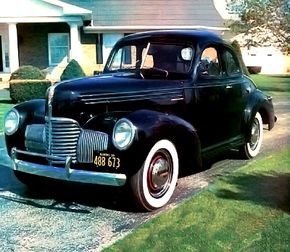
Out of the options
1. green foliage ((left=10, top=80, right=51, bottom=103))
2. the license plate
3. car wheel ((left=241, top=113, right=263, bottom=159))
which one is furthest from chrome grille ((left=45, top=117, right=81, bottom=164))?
green foliage ((left=10, top=80, right=51, bottom=103))

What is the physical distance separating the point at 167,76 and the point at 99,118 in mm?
1225

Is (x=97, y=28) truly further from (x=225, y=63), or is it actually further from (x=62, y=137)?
(x=62, y=137)

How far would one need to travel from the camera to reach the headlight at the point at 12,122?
5980mm

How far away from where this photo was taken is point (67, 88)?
18.1ft

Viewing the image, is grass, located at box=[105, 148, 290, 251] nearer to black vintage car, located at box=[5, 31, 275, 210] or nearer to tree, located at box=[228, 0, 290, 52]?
black vintage car, located at box=[5, 31, 275, 210]

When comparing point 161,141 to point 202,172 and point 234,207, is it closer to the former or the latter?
point 234,207

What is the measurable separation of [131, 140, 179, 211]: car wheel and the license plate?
21 centimetres

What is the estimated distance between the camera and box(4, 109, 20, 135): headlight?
19.6 feet

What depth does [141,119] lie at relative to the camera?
5.24m

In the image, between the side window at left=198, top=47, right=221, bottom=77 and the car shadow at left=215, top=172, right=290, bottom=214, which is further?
the side window at left=198, top=47, right=221, bottom=77

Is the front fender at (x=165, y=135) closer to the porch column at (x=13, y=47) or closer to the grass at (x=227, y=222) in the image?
the grass at (x=227, y=222)

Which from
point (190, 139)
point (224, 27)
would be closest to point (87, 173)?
point (190, 139)

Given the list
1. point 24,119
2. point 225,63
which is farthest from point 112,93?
point 225,63

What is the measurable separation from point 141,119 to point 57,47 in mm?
23357
